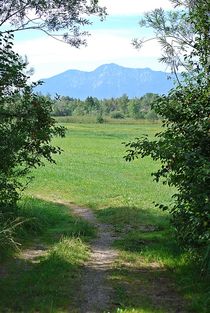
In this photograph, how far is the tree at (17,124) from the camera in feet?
36.1

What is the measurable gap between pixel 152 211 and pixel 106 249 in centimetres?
658

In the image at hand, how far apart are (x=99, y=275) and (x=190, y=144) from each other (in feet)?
11.7

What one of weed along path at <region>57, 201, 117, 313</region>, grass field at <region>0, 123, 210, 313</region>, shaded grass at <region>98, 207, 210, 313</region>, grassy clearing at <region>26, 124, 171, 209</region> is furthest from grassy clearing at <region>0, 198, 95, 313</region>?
grassy clearing at <region>26, 124, 171, 209</region>

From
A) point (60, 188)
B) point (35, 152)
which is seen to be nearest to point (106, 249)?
point (35, 152)

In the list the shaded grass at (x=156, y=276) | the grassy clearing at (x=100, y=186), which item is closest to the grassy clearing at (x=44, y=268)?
the shaded grass at (x=156, y=276)

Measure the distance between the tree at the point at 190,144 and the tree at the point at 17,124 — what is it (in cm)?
301

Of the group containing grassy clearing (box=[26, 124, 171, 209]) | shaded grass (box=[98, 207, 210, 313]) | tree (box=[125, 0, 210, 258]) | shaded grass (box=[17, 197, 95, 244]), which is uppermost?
tree (box=[125, 0, 210, 258])

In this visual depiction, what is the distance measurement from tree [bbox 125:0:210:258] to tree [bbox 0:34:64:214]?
301 centimetres

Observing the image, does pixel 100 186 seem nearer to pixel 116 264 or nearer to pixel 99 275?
pixel 116 264

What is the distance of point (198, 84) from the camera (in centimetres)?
1004

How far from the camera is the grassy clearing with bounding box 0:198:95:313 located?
337 inches

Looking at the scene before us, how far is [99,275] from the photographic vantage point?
10.2 m

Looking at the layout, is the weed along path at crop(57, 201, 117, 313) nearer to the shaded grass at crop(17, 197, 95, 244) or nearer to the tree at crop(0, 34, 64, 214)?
the shaded grass at crop(17, 197, 95, 244)

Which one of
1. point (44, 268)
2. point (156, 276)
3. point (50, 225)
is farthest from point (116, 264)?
point (50, 225)
